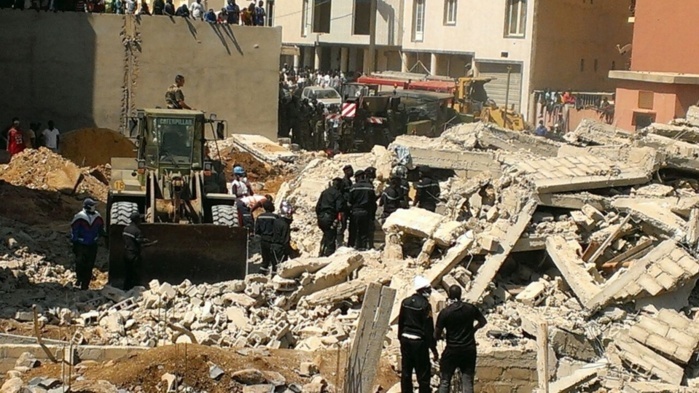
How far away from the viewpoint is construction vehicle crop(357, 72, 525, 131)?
33.9 meters

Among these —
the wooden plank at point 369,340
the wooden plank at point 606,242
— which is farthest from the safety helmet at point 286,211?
the wooden plank at point 369,340

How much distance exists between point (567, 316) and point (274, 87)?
56.1ft

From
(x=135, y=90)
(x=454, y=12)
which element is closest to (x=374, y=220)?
(x=135, y=90)

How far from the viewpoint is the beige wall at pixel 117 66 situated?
1089 inches

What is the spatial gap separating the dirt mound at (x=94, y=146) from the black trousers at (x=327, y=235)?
9.91 m

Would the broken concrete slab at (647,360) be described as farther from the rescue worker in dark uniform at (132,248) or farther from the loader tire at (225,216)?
the rescue worker in dark uniform at (132,248)

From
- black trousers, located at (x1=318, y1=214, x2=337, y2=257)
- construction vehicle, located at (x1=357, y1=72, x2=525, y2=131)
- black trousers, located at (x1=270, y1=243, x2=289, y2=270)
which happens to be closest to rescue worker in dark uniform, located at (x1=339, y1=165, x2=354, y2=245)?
black trousers, located at (x1=318, y1=214, x2=337, y2=257)

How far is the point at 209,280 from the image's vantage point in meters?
15.2

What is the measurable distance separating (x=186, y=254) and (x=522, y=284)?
4324 mm

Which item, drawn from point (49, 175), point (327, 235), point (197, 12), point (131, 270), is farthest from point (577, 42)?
point (131, 270)

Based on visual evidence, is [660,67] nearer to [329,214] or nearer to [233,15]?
[233,15]

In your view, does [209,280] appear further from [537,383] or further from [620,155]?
[620,155]

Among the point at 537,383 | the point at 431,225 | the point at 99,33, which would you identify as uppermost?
the point at 99,33

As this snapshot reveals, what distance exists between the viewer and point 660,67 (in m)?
30.3
